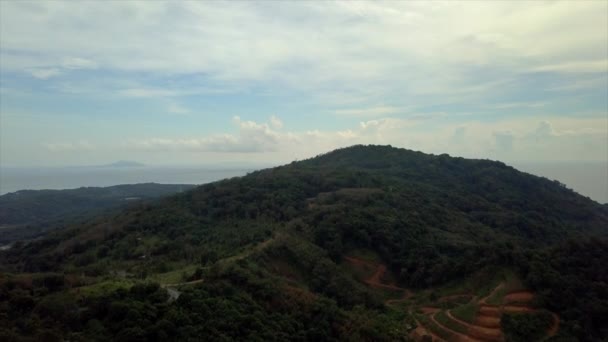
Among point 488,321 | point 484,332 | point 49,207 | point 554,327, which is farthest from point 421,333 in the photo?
point 49,207

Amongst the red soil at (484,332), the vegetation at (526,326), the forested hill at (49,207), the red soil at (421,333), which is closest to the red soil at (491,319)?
the red soil at (484,332)

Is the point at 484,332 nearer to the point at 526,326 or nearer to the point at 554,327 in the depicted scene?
the point at 526,326

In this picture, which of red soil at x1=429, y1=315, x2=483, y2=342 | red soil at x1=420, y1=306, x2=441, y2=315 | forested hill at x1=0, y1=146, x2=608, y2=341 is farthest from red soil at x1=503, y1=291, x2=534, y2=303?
red soil at x1=420, y1=306, x2=441, y2=315

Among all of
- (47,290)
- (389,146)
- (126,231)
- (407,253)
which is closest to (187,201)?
(126,231)

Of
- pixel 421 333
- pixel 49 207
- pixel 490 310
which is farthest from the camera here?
pixel 49 207

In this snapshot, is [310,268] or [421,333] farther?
[310,268]

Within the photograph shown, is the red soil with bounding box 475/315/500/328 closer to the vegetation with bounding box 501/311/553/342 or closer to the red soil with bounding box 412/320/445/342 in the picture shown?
the vegetation with bounding box 501/311/553/342
